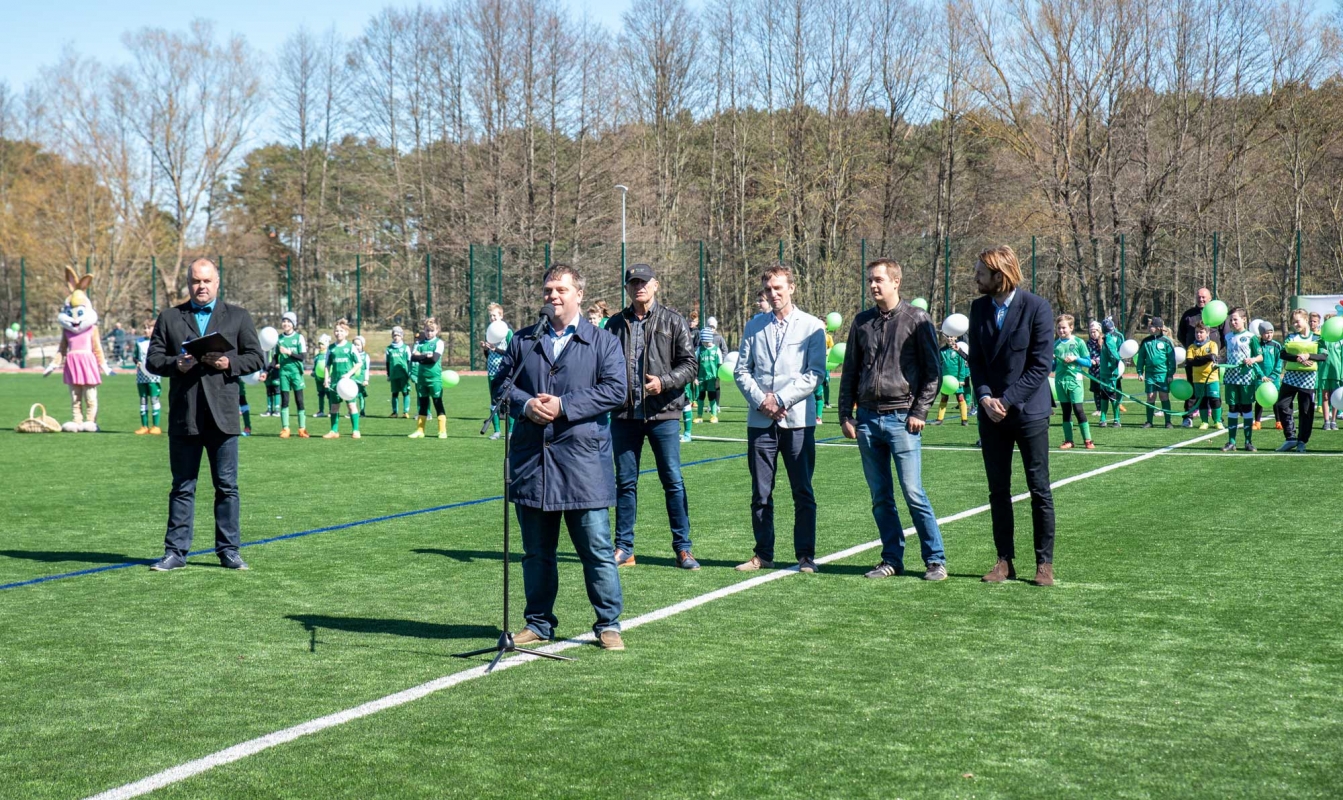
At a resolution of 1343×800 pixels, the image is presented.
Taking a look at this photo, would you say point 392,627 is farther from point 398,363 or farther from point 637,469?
point 398,363

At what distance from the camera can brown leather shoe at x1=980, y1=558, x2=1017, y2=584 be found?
7824 mm

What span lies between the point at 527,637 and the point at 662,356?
2.70 meters

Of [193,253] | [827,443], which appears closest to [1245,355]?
[827,443]

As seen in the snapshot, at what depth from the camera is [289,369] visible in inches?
793

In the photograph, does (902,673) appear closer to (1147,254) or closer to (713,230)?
(1147,254)

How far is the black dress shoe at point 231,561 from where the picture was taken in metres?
8.52

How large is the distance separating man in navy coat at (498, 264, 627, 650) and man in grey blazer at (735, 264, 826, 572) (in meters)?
2.19

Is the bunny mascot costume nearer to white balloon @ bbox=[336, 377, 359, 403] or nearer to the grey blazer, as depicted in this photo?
white balloon @ bbox=[336, 377, 359, 403]

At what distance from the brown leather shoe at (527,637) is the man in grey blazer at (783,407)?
7.45 feet

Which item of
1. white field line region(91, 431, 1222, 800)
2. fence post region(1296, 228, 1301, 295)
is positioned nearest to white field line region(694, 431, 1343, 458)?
white field line region(91, 431, 1222, 800)

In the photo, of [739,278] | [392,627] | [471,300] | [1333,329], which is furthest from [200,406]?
[739,278]

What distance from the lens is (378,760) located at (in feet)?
14.9

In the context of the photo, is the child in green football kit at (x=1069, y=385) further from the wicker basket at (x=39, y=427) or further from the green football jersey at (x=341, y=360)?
the wicker basket at (x=39, y=427)

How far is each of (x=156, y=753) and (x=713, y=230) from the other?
177 feet
